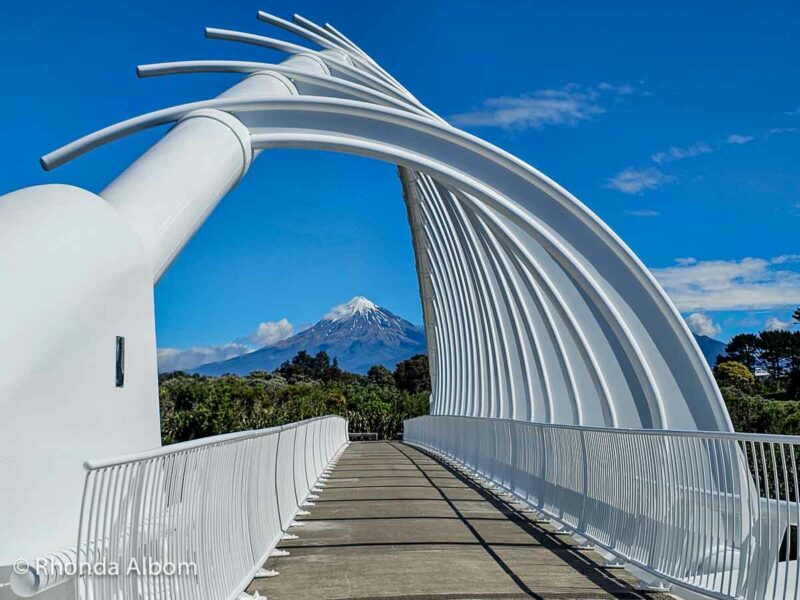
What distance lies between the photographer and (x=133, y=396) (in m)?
8.49

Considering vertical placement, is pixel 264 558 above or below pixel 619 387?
below

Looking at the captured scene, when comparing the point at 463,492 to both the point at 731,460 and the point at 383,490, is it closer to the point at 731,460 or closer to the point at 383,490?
the point at 383,490

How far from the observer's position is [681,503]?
814 centimetres

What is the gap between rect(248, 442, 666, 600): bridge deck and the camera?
759cm

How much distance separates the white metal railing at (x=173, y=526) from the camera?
4422 mm

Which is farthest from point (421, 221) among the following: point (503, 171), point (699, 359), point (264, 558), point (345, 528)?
point (264, 558)

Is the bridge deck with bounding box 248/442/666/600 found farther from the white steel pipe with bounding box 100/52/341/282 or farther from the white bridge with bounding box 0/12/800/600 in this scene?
the white steel pipe with bounding box 100/52/341/282

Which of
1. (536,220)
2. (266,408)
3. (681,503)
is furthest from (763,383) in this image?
(681,503)

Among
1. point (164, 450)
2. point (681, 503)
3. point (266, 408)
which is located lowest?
point (681, 503)

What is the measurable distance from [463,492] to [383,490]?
4.97 feet

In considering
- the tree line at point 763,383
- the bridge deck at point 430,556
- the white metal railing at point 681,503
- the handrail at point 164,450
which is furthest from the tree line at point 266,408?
the handrail at point 164,450

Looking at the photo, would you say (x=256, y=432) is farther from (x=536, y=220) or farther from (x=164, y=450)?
(x=536, y=220)

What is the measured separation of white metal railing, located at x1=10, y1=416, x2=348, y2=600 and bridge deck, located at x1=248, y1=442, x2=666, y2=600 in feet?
1.95

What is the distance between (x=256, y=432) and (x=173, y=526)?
345 centimetres
